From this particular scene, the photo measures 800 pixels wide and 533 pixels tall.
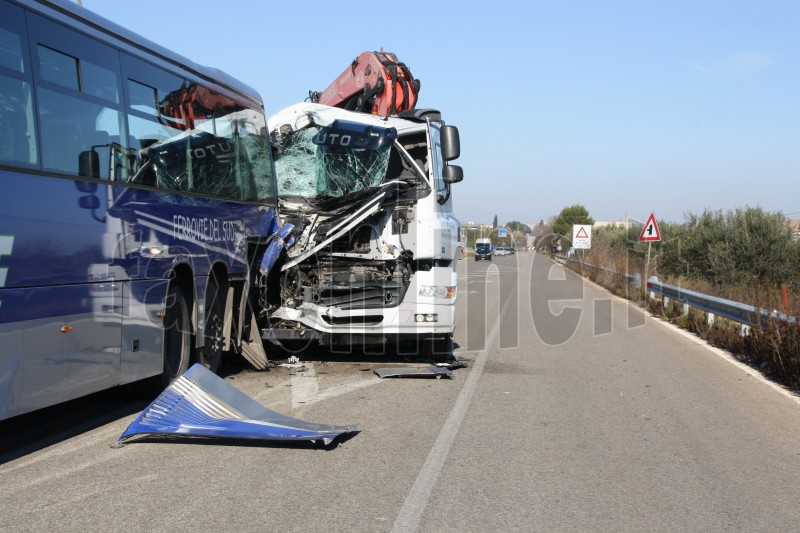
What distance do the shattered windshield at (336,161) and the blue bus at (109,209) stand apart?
1109mm

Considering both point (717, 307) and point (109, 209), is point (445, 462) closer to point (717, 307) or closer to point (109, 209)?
point (109, 209)

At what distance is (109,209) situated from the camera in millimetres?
7102

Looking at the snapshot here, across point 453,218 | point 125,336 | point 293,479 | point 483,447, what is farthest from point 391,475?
point 453,218

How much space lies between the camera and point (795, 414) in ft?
28.5

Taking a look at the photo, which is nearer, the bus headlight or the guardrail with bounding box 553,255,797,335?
the bus headlight

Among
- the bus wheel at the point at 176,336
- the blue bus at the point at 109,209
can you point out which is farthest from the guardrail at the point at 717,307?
the bus wheel at the point at 176,336

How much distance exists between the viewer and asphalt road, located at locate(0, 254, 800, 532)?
492 cm

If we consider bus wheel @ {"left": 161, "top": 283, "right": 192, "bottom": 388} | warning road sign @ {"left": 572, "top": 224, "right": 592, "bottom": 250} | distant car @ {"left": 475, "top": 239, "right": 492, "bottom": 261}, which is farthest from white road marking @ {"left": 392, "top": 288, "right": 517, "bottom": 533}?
distant car @ {"left": 475, "top": 239, "right": 492, "bottom": 261}

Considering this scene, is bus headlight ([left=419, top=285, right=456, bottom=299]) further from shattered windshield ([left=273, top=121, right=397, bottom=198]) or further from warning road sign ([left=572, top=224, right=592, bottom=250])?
warning road sign ([left=572, top=224, right=592, bottom=250])

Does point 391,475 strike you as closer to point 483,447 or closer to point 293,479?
point 293,479

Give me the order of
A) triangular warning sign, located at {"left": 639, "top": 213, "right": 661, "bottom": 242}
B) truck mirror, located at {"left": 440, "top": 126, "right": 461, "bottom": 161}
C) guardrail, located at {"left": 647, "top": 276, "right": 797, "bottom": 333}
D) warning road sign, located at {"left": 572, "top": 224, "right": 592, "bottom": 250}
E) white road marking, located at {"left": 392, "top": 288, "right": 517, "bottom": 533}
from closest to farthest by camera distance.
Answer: white road marking, located at {"left": 392, "top": 288, "right": 517, "bottom": 533}
truck mirror, located at {"left": 440, "top": 126, "right": 461, "bottom": 161}
guardrail, located at {"left": 647, "top": 276, "right": 797, "bottom": 333}
triangular warning sign, located at {"left": 639, "top": 213, "right": 661, "bottom": 242}
warning road sign, located at {"left": 572, "top": 224, "right": 592, "bottom": 250}

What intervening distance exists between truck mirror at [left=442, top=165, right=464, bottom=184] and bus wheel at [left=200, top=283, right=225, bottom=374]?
3.78 meters

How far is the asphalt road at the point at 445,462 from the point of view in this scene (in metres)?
4.92

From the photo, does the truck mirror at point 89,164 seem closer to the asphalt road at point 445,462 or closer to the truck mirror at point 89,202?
the truck mirror at point 89,202
